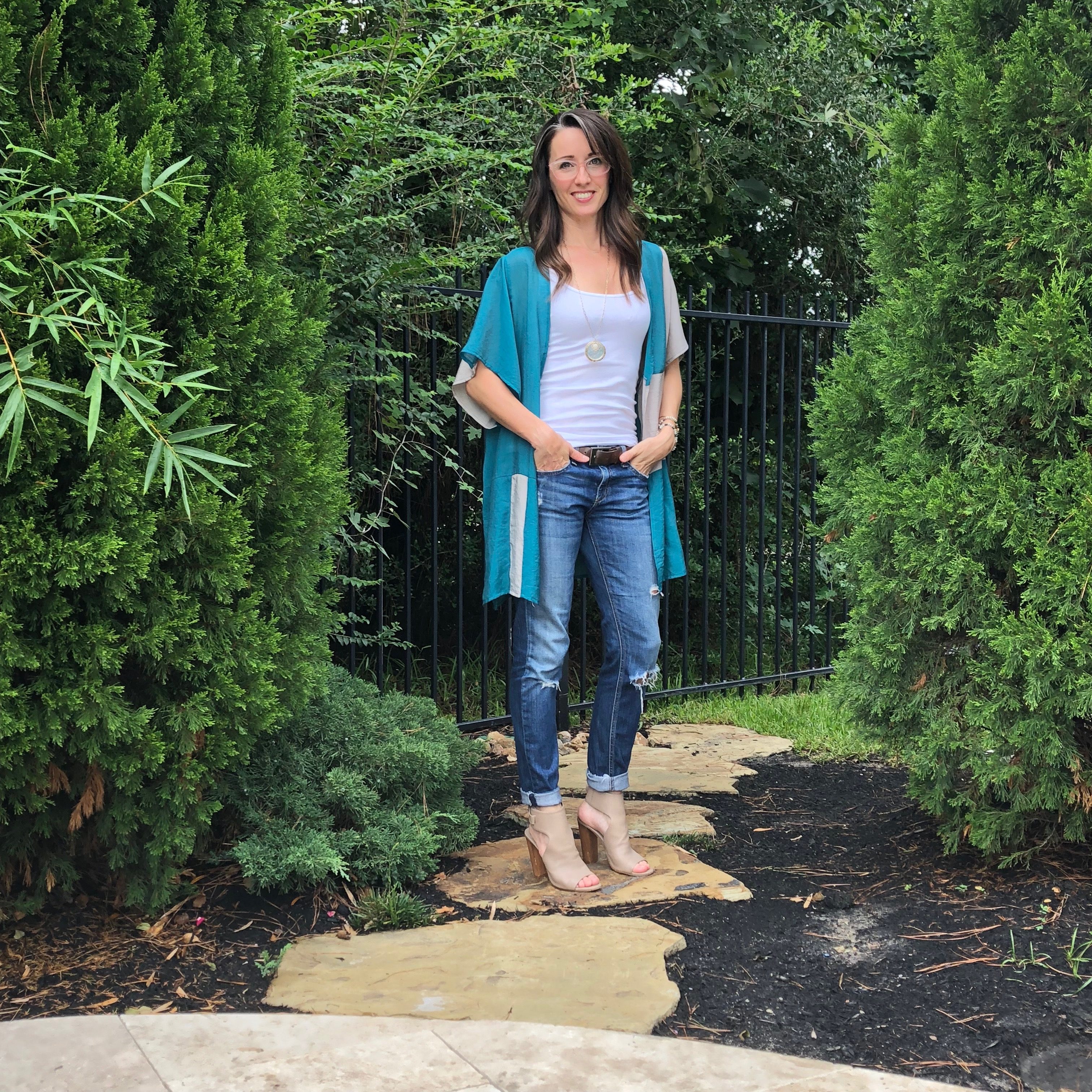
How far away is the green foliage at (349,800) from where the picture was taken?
3168mm

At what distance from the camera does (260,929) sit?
3.07m

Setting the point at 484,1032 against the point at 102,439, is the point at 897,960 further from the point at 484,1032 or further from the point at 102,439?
the point at 102,439

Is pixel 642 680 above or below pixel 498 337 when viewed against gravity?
below

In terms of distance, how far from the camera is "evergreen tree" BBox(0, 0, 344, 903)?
2660mm

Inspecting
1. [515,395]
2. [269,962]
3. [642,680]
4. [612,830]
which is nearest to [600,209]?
[515,395]

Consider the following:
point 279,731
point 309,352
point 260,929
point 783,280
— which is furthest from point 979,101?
point 783,280

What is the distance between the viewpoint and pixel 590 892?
10.9 ft

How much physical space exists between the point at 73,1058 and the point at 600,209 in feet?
8.33

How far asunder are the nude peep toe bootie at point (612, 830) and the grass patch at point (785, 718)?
1681mm

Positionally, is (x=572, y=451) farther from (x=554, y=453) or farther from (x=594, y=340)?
(x=594, y=340)

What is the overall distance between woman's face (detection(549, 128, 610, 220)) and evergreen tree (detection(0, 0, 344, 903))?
2.45ft

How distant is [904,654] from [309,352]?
192 cm

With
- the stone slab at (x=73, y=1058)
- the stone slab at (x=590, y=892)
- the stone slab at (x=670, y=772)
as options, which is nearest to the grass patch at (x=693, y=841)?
the stone slab at (x=590, y=892)

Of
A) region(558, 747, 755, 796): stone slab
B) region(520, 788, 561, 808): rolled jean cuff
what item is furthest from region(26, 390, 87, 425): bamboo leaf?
region(558, 747, 755, 796): stone slab
